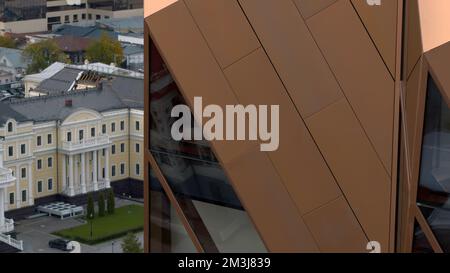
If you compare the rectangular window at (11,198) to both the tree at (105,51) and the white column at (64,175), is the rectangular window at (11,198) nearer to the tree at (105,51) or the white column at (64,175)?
the white column at (64,175)

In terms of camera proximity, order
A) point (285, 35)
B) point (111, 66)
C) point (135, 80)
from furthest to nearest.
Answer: point (111, 66), point (135, 80), point (285, 35)

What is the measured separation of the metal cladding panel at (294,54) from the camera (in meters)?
1.83

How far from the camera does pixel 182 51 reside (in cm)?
192

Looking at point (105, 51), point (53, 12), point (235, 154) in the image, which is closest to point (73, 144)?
point (105, 51)

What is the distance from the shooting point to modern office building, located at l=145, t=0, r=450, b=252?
5.72ft

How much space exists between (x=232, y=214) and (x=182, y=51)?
0.95 ft

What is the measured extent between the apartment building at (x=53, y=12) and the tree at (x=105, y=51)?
9.54 ft

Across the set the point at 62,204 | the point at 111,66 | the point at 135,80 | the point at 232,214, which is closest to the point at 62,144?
the point at 62,204

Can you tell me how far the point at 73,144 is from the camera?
14.4 m

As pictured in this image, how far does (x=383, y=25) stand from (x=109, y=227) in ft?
36.7

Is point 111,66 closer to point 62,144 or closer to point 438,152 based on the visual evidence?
point 62,144

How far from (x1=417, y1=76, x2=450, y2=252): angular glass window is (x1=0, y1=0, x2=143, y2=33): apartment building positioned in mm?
21053

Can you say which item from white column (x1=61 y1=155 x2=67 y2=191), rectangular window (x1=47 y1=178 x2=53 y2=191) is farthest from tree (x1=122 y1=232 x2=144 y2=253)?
white column (x1=61 y1=155 x2=67 y2=191)

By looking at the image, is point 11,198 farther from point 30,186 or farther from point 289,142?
point 289,142
